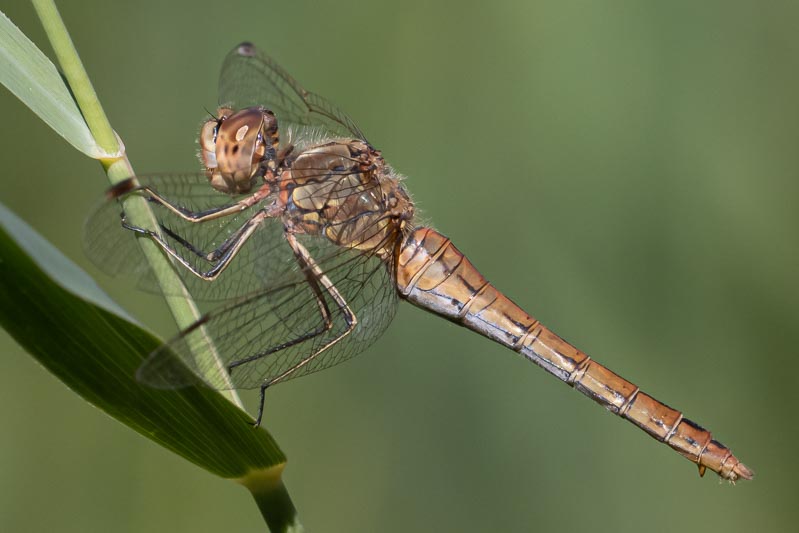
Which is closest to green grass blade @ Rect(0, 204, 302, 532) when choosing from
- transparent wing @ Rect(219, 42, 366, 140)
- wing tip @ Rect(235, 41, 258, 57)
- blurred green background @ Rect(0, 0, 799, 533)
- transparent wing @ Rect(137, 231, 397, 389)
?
transparent wing @ Rect(137, 231, 397, 389)

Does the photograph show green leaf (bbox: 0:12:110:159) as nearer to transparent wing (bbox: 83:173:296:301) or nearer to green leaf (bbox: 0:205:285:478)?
transparent wing (bbox: 83:173:296:301)

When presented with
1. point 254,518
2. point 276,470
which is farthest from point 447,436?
point 276,470

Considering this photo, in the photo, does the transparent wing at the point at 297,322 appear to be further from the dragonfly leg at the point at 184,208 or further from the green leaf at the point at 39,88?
the green leaf at the point at 39,88

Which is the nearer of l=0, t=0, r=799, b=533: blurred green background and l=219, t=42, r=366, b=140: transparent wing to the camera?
l=219, t=42, r=366, b=140: transparent wing

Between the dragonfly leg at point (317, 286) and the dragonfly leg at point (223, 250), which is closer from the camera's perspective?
the dragonfly leg at point (223, 250)

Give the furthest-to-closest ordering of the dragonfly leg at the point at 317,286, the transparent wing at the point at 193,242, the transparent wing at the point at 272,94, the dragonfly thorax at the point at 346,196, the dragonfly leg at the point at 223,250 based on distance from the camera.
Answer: the transparent wing at the point at 272,94 → the dragonfly thorax at the point at 346,196 → the dragonfly leg at the point at 317,286 → the dragonfly leg at the point at 223,250 → the transparent wing at the point at 193,242

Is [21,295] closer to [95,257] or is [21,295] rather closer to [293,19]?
[95,257]

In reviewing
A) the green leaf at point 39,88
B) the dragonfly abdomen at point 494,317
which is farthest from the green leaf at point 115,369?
the dragonfly abdomen at point 494,317
